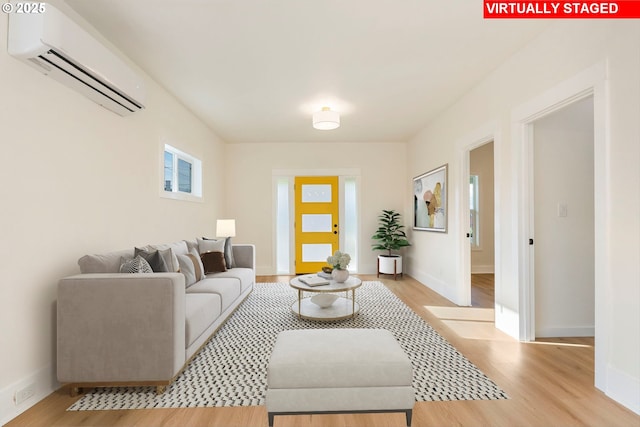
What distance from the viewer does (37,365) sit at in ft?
6.64

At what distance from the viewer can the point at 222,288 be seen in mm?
3211

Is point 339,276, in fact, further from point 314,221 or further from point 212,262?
point 314,221

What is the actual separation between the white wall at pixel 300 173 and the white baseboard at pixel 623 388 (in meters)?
4.43

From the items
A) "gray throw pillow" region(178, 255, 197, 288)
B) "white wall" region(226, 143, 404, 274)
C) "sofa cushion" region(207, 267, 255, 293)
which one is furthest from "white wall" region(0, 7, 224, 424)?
"white wall" region(226, 143, 404, 274)

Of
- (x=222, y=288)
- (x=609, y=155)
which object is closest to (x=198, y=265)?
(x=222, y=288)

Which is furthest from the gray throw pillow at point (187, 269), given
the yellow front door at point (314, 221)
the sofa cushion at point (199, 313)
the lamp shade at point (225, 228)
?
the yellow front door at point (314, 221)

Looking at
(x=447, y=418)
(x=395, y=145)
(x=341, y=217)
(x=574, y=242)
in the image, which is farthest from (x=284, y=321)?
(x=395, y=145)

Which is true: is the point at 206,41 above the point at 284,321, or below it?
above

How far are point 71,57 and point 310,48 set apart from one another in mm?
1774

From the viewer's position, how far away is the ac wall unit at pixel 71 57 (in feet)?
6.18

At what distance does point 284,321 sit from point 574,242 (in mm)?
2938

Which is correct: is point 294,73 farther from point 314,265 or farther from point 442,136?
point 314,265

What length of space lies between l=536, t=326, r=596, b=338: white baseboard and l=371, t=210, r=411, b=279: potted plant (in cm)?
293

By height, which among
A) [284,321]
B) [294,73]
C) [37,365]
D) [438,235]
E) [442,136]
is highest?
[294,73]
